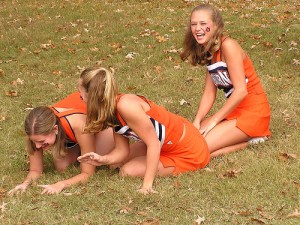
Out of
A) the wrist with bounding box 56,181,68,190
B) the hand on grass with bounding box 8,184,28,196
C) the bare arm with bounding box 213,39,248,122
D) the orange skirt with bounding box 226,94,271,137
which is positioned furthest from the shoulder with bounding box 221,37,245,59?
the hand on grass with bounding box 8,184,28,196

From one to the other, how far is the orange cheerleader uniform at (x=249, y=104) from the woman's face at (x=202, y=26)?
213mm

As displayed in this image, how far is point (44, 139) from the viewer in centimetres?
470

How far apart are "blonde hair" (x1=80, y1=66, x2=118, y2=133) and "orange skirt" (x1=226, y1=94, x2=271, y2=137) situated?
1.64 metres

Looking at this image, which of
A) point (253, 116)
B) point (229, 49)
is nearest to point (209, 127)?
point (253, 116)

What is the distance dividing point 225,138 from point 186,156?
671mm

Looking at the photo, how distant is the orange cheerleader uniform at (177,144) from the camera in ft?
16.2

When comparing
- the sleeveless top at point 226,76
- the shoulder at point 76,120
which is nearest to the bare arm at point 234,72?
the sleeveless top at point 226,76

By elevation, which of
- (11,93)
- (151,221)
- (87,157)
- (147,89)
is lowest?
(11,93)

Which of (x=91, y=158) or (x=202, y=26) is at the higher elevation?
(x=202, y=26)

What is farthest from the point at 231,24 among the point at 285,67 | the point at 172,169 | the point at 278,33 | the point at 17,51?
the point at 172,169

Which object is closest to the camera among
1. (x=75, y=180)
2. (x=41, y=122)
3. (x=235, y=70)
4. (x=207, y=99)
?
(x=41, y=122)

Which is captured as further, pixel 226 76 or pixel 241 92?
pixel 226 76

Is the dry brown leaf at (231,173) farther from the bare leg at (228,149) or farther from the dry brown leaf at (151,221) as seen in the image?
the dry brown leaf at (151,221)

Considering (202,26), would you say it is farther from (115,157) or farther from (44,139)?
(44,139)
